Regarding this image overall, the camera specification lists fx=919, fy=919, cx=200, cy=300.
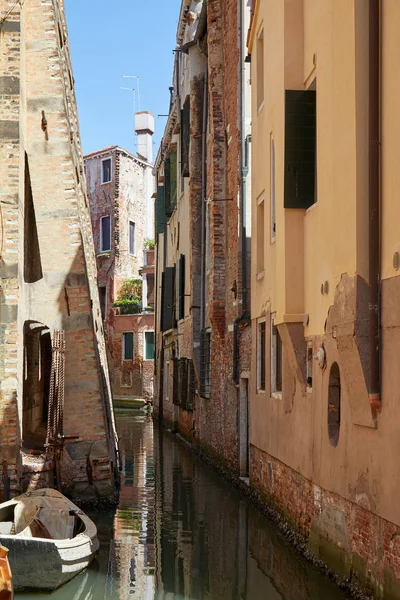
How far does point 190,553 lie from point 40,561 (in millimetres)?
2610

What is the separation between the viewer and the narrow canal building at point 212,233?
17.0 metres

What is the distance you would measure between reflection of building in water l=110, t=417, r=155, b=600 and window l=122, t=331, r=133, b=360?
806 inches

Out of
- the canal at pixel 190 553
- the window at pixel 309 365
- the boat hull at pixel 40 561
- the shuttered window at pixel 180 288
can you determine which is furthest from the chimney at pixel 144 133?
the boat hull at pixel 40 561

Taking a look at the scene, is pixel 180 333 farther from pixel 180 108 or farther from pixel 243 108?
pixel 243 108

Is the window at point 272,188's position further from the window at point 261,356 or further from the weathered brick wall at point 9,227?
the weathered brick wall at point 9,227

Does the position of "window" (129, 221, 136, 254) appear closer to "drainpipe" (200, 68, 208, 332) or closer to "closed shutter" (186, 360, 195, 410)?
"closed shutter" (186, 360, 195, 410)

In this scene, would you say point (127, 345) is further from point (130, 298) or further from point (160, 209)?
point (160, 209)

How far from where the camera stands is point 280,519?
483 inches

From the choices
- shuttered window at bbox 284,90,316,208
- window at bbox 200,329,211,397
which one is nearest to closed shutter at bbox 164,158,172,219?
window at bbox 200,329,211,397

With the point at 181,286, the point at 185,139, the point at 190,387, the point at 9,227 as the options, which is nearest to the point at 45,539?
the point at 9,227

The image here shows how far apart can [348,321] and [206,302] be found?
13.2 meters

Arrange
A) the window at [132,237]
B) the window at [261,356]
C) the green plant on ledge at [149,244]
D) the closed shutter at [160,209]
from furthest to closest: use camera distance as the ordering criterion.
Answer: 1. the window at [132,237]
2. the green plant on ledge at [149,244]
3. the closed shutter at [160,209]
4. the window at [261,356]

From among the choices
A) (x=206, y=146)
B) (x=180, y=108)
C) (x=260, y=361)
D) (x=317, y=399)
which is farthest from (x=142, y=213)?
(x=317, y=399)

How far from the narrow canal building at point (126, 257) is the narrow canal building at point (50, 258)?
2787cm
